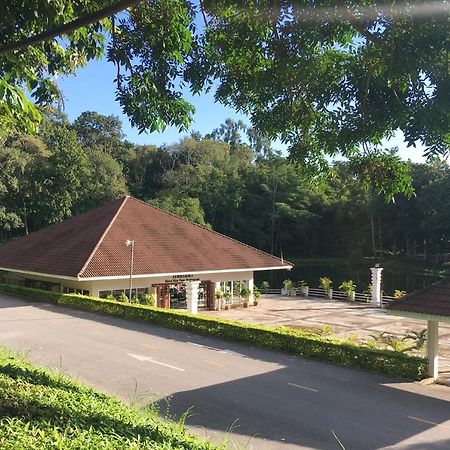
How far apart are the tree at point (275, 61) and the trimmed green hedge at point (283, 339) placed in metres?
8.61

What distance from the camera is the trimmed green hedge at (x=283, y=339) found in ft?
44.2

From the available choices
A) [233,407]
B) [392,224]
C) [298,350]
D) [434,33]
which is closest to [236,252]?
[298,350]

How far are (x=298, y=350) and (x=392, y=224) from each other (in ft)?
173

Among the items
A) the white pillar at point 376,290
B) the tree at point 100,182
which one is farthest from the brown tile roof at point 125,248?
the tree at point 100,182

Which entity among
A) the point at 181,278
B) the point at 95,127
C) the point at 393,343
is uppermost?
the point at 95,127

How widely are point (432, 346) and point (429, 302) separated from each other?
1.45m

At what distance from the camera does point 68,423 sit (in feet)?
17.6

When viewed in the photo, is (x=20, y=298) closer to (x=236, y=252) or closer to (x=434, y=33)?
(x=236, y=252)

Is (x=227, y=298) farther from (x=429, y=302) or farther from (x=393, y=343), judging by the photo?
(x=429, y=302)

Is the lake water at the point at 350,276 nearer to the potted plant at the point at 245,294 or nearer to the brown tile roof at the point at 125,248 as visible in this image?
the potted plant at the point at 245,294

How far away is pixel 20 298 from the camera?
88.7 feet

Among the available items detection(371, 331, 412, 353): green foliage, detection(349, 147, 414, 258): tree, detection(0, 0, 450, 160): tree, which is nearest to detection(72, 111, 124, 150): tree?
detection(371, 331, 412, 353): green foliage

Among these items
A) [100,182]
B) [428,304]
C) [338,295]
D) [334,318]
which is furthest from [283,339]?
[100,182]

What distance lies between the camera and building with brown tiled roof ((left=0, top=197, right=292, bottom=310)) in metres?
25.4
